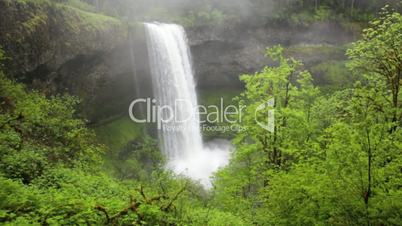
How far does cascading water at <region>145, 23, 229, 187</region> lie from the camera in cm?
3525

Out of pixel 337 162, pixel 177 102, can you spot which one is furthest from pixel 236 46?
pixel 337 162

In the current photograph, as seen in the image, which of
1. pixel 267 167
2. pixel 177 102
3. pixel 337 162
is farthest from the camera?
pixel 177 102

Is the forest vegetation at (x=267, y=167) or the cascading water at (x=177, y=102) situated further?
the cascading water at (x=177, y=102)

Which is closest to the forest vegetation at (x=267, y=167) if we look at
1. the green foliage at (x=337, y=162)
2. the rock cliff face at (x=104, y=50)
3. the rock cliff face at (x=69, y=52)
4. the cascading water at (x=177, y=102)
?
the green foliage at (x=337, y=162)

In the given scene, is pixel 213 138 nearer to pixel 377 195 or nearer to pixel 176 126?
pixel 176 126

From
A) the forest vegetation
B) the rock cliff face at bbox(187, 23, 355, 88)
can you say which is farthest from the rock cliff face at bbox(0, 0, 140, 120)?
the rock cliff face at bbox(187, 23, 355, 88)

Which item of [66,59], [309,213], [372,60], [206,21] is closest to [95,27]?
[66,59]

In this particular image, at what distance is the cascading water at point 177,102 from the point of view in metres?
35.2

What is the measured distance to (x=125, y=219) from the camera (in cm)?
843

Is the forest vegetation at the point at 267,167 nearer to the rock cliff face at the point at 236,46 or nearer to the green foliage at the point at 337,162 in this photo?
the green foliage at the point at 337,162

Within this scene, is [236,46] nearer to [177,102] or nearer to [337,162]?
[177,102]

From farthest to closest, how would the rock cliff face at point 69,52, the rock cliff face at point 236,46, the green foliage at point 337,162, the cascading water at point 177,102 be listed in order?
the rock cliff face at point 236,46, the cascading water at point 177,102, the rock cliff face at point 69,52, the green foliage at point 337,162

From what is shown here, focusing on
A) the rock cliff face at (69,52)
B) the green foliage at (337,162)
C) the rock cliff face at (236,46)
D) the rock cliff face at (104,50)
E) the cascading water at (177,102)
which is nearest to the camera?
the green foliage at (337,162)

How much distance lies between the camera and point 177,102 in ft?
122
